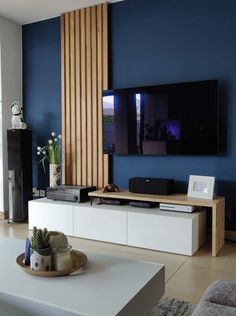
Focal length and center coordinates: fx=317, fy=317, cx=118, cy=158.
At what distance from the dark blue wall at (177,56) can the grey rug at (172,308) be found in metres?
1.51

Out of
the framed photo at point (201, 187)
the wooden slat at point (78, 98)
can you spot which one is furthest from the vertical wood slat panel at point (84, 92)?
the framed photo at point (201, 187)

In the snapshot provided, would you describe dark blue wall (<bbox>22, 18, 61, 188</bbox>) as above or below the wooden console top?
above

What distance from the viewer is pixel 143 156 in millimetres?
3594

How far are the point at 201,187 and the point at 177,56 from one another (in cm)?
142

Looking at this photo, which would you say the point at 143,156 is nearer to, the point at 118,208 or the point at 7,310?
the point at 118,208

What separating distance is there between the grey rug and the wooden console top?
1.05m

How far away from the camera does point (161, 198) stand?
9.96 ft

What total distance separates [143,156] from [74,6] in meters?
1.99

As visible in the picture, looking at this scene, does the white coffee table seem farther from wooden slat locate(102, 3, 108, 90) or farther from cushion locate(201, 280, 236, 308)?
wooden slat locate(102, 3, 108, 90)

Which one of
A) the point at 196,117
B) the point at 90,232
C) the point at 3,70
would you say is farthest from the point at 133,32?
the point at 90,232

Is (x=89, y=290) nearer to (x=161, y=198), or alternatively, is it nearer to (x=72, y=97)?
(x=161, y=198)

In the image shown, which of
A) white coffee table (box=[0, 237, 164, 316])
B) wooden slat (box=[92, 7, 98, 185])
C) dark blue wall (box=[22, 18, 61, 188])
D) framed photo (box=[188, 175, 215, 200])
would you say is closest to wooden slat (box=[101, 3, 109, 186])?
wooden slat (box=[92, 7, 98, 185])

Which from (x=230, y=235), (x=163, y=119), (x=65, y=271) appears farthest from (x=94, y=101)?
(x=65, y=271)

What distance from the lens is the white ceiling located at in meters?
3.69
